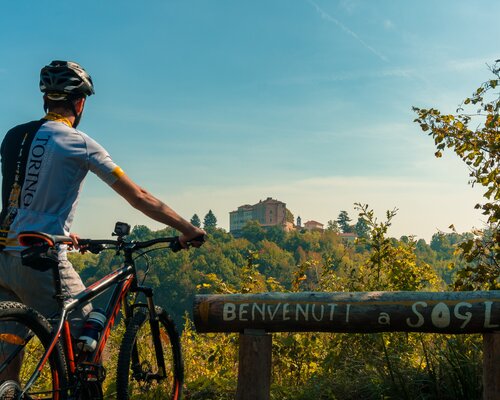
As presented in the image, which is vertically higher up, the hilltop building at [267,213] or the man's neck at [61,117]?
the hilltop building at [267,213]

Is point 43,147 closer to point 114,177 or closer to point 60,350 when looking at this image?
point 114,177

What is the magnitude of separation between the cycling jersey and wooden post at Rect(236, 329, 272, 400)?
163cm

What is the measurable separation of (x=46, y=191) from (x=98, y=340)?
908 millimetres

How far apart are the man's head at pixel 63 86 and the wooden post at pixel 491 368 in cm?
306

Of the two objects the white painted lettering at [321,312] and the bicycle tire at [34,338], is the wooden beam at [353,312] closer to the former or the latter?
the white painted lettering at [321,312]

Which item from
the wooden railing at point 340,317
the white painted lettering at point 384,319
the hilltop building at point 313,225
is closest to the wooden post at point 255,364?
the wooden railing at point 340,317

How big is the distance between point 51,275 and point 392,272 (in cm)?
384

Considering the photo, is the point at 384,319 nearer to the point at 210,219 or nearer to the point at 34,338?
the point at 34,338

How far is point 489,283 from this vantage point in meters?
5.32

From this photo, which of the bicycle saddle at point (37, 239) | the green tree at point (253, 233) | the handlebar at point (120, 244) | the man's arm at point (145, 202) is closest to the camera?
the bicycle saddle at point (37, 239)

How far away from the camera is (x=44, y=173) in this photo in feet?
10.4

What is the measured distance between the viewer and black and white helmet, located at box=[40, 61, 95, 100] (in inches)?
134

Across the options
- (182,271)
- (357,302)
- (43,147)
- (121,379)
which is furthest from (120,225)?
(182,271)

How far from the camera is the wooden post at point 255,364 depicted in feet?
13.6
